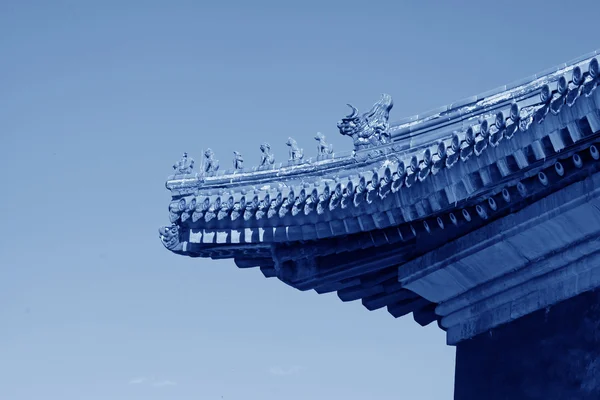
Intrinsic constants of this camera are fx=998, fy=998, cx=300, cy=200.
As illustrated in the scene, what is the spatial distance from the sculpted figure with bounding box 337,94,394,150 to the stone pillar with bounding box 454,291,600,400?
2.44 m

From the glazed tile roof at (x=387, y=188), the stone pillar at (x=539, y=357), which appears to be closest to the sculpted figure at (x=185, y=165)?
the glazed tile roof at (x=387, y=188)

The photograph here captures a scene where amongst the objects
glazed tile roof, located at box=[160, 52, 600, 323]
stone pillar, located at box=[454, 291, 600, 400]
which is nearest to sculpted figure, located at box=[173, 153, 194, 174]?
glazed tile roof, located at box=[160, 52, 600, 323]

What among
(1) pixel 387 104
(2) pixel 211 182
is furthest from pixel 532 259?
(2) pixel 211 182

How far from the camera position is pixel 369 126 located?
36.6 ft

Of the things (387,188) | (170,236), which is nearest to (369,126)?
(387,188)

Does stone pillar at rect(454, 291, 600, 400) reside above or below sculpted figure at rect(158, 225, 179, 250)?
below

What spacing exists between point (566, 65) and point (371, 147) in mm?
2643

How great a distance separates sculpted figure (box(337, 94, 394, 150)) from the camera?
437 inches

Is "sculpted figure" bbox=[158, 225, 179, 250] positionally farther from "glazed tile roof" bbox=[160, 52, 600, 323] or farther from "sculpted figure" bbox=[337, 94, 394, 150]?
"sculpted figure" bbox=[337, 94, 394, 150]

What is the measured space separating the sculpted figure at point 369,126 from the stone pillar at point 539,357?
244cm

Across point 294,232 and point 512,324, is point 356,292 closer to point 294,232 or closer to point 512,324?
point 294,232

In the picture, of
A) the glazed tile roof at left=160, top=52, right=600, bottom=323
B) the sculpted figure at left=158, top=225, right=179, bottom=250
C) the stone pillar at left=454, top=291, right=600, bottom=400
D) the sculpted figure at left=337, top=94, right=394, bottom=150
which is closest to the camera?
the glazed tile roof at left=160, top=52, right=600, bottom=323

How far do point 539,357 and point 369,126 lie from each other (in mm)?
3147

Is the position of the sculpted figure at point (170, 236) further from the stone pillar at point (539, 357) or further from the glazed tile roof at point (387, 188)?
the stone pillar at point (539, 357)
